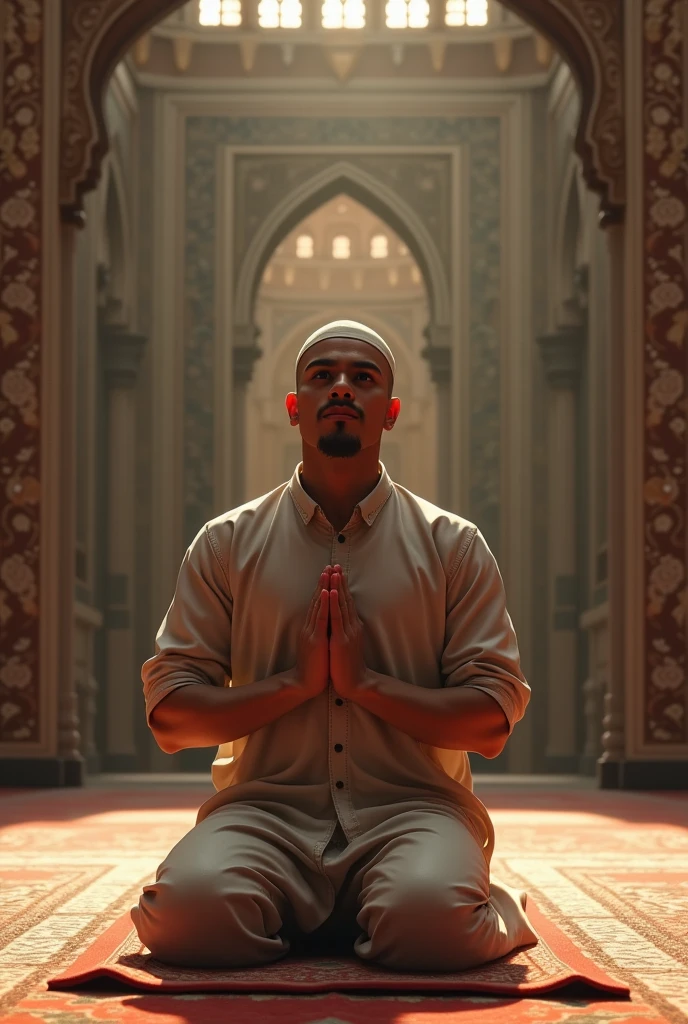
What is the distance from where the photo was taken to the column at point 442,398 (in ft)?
43.8

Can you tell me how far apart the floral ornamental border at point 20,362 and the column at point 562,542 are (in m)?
5.58

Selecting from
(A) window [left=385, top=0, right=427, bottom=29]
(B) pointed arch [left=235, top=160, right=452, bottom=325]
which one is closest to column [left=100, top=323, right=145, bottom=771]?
(B) pointed arch [left=235, top=160, right=452, bottom=325]

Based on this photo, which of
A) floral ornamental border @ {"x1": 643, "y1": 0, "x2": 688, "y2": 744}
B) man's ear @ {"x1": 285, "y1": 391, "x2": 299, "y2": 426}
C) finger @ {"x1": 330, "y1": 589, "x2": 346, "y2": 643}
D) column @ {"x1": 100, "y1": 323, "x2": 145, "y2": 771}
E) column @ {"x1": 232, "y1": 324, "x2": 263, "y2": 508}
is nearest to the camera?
finger @ {"x1": 330, "y1": 589, "x2": 346, "y2": 643}

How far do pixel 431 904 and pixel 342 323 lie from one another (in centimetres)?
104

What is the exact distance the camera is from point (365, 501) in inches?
111

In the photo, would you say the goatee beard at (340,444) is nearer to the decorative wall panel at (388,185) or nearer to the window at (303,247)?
the decorative wall panel at (388,185)

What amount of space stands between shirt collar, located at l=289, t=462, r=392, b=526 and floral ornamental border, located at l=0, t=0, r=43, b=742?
5.38 m

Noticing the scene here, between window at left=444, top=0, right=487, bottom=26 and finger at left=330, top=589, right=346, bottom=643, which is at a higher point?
window at left=444, top=0, right=487, bottom=26

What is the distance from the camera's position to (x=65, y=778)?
820cm

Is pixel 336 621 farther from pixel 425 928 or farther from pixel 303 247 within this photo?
pixel 303 247

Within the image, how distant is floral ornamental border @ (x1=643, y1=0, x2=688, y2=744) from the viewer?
26.3ft

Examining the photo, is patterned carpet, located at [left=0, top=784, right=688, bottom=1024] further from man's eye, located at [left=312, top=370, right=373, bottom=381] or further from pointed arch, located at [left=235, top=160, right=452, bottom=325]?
pointed arch, located at [left=235, top=160, right=452, bottom=325]

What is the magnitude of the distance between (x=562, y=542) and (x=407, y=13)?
4710 millimetres

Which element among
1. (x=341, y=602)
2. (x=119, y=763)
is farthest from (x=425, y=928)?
(x=119, y=763)
